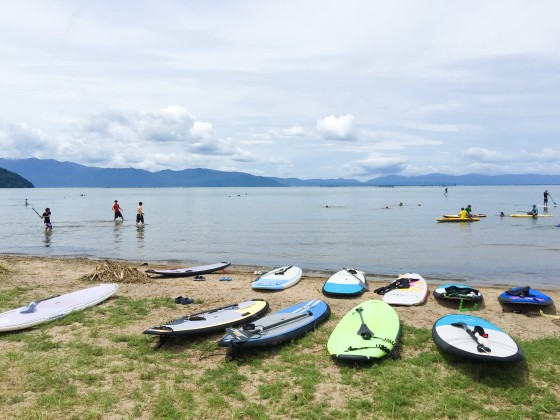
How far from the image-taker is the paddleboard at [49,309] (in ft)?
28.0

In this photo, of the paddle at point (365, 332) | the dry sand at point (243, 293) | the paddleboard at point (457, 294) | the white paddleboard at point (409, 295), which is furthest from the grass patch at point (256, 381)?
the paddleboard at point (457, 294)

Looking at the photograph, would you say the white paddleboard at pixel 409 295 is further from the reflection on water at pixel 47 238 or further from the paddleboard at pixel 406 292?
the reflection on water at pixel 47 238

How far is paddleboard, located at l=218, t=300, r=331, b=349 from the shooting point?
725cm

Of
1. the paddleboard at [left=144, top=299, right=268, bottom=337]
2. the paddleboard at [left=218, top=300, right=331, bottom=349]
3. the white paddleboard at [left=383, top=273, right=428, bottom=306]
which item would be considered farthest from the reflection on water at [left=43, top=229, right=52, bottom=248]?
the white paddleboard at [left=383, top=273, right=428, bottom=306]

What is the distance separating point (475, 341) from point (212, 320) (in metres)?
4.89

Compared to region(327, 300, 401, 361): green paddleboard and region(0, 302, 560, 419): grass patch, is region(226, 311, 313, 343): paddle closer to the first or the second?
region(0, 302, 560, 419): grass patch

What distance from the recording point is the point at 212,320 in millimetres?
8500

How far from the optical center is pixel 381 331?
25.8 feet

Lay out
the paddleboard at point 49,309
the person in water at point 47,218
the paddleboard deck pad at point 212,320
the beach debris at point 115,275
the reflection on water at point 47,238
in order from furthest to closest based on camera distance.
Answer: the person in water at point 47,218, the reflection on water at point 47,238, the beach debris at point 115,275, the paddleboard at point 49,309, the paddleboard deck pad at point 212,320

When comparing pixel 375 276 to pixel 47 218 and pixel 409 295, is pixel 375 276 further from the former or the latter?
pixel 47 218

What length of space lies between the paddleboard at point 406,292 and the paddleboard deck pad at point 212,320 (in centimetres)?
363

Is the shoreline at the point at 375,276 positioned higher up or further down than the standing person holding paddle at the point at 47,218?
further down

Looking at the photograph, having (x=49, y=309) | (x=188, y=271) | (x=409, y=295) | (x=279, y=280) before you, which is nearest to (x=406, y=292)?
(x=409, y=295)

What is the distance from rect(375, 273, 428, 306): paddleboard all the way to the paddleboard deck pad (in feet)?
11.9
